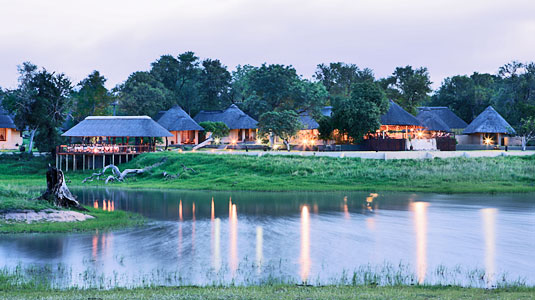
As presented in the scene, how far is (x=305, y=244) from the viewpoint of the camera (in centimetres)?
2144

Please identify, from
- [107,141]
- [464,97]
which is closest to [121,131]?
[107,141]

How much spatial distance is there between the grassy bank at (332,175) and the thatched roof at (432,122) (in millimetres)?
19036

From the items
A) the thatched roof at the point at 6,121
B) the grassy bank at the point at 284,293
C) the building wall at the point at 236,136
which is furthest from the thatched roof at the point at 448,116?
the grassy bank at the point at 284,293

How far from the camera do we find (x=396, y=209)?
3077 cm

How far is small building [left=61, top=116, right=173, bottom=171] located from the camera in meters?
53.8

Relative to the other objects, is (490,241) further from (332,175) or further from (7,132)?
(7,132)

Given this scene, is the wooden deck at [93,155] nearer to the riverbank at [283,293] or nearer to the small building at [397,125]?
the small building at [397,125]

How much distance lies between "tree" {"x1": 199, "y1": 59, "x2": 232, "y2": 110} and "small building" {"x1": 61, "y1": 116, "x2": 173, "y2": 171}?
25015mm

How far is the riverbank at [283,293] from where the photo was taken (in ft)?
41.4

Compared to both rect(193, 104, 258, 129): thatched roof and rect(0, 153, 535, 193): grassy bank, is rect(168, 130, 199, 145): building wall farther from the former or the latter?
rect(0, 153, 535, 193): grassy bank

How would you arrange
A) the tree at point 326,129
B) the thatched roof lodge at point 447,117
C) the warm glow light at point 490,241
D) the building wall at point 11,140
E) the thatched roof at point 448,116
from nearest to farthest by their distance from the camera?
the warm glow light at point 490,241
the tree at point 326,129
the building wall at point 11,140
the thatched roof lodge at point 447,117
the thatched roof at point 448,116

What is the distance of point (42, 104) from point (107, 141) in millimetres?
7942

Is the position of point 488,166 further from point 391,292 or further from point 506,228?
point 391,292

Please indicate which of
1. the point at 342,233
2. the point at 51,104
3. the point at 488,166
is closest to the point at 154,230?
the point at 342,233
